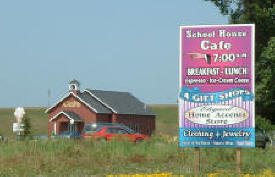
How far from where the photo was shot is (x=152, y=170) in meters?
17.4

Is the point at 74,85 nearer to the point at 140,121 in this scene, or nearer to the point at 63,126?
the point at 63,126

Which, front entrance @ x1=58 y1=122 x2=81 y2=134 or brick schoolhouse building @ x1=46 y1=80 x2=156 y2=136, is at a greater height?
brick schoolhouse building @ x1=46 y1=80 x2=156 y2=136

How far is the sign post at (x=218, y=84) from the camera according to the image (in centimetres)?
1605

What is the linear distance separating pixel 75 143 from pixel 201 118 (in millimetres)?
7830

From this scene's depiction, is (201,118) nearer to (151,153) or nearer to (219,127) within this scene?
(219,127)

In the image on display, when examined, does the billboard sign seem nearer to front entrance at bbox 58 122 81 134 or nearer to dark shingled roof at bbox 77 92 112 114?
dark shingled roof at bbox 77 92 112 114

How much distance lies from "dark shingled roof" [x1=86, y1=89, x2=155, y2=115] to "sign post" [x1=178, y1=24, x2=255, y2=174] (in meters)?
50.8

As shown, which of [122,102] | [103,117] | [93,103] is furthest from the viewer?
[122,102]

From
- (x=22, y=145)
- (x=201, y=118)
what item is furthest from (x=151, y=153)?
(x=201, y=118)

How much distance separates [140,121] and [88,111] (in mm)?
9312

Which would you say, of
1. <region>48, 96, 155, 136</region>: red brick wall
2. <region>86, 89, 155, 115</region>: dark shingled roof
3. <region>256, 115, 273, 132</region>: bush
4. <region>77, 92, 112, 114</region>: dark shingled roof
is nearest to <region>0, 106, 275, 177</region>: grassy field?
<region>256, 115, 273, 132</region>: bush

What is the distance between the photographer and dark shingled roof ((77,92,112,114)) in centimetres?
6539

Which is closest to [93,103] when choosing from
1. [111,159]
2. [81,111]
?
[81,111]

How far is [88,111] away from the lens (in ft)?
214
